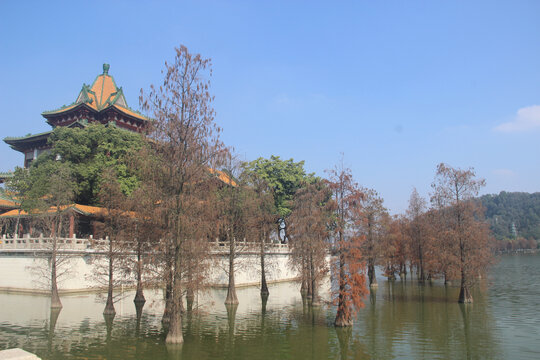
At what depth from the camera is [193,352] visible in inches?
590

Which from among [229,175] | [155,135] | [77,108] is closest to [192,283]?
[155,135]

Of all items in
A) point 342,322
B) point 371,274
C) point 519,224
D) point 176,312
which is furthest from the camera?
point 519,224

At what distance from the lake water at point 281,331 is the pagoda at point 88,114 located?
27.3 metres

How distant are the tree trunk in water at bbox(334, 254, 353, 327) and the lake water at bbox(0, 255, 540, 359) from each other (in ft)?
1.92

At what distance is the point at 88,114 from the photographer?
1980 inches

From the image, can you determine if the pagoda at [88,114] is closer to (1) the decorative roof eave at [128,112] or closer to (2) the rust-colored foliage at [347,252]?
(1) the decorative roof eave at [128,112]

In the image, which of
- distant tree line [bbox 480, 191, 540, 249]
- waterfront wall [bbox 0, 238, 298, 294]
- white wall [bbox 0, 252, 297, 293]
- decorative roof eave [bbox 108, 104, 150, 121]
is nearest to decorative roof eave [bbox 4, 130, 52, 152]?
decorative roof eave [bbox 108, 104, 150, 121]

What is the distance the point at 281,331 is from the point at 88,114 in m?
42.0

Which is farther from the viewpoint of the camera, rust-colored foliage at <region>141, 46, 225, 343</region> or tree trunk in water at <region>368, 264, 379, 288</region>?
tree trunk in water at <region>368, 264, 379, 288</region>

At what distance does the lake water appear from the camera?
49.7 ft

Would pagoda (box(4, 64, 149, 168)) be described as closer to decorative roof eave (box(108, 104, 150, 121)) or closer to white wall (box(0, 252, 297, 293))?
decorative roof eave (box(108, 104, 150, 121))

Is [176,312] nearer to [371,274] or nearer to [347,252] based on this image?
[347,252]

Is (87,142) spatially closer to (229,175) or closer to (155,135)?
(229,175)

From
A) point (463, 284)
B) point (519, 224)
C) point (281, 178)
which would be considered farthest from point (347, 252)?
point (519, 224)
